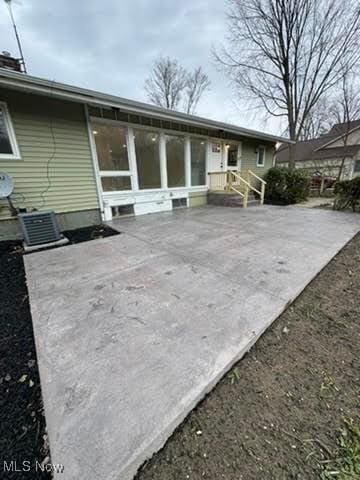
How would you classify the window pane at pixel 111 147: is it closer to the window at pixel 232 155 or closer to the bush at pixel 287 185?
the window at pixel 232 155

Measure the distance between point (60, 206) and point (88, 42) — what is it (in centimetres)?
846

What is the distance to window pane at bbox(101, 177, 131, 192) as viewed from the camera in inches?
213

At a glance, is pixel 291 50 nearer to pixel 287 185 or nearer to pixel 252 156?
pixel 252 156

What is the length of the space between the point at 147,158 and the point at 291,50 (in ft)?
32.6

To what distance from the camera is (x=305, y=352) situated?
155 cm

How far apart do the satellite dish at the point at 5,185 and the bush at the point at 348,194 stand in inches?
343

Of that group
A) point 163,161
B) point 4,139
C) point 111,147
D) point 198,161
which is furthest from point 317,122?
point 4,139

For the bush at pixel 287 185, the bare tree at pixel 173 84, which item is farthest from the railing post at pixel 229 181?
the bare tree at pixel 173 84

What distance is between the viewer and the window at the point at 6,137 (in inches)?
152

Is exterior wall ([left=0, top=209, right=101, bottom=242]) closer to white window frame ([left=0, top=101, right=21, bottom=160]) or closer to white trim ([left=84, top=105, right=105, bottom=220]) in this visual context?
white trim ([left=84, top=105, right=105, bottom=220])

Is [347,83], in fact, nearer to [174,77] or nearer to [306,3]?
[306,3]

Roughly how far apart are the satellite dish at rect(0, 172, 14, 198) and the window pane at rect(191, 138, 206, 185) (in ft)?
17.4

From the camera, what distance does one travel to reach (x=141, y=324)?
5.82 feet

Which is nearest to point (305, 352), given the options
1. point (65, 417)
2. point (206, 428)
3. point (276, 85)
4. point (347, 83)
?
point (206, 428)
